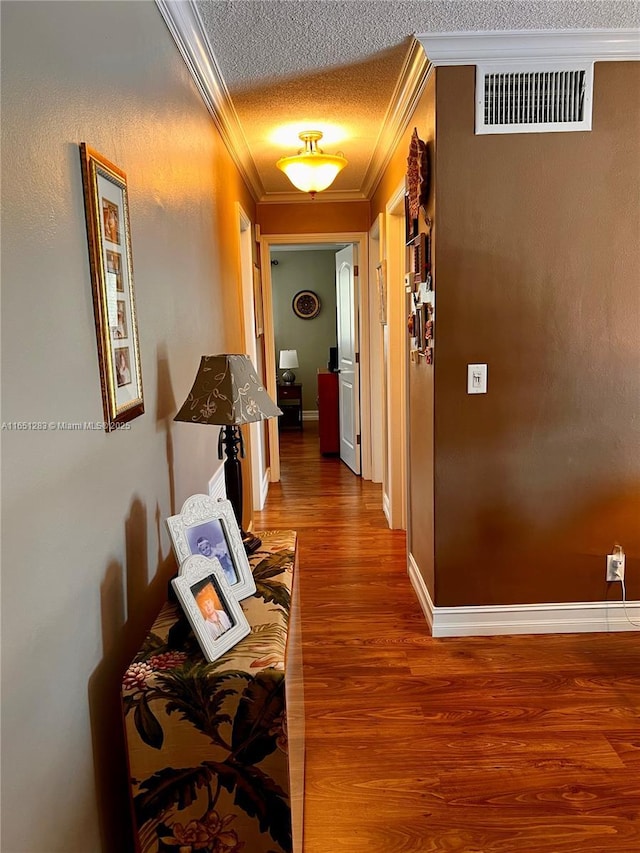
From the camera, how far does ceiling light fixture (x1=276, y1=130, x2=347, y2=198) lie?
3107 mm

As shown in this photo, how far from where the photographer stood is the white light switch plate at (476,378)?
2438 millimetres

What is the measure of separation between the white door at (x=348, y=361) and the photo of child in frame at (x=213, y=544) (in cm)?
384

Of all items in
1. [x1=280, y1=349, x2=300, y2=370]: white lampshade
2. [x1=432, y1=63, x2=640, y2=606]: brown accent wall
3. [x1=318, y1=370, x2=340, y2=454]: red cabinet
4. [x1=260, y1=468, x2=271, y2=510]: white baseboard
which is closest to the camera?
[x1=432, y1=63, x2=640, y2=606]: brown accent wall

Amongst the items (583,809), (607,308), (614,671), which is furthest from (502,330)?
(583,809)

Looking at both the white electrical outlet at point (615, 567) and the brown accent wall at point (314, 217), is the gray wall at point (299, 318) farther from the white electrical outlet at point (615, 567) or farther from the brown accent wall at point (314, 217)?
the white electrical outlet at point (615, 567)

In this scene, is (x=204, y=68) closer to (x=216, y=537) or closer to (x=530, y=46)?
(x=530, y=46)

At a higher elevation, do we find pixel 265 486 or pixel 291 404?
pixel 291 404

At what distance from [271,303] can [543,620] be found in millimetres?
3461

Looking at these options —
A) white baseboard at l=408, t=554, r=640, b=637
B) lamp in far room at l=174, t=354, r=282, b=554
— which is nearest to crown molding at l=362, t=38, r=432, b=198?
lamp in far room at l=174, t=354, r=282, b=554

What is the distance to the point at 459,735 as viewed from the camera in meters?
2.00

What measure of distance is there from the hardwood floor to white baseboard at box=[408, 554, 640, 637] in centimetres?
4

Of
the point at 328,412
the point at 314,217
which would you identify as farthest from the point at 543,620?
the point at 328,412

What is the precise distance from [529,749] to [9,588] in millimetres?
1772

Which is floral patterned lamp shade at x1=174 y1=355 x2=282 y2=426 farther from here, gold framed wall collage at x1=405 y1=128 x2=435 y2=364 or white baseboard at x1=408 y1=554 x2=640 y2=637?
white baseboard at x1=408 y1=554 x2=640 y2=637
